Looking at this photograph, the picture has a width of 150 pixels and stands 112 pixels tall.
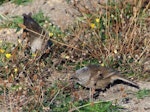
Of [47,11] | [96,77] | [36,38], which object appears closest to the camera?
[96,77]

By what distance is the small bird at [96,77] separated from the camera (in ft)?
22.0

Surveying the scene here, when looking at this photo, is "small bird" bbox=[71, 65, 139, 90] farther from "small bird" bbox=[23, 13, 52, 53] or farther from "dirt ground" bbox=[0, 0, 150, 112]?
"dirt ground" bbox=[0, 0, 150, 112]

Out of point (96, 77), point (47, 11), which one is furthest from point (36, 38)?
point (47, 11)

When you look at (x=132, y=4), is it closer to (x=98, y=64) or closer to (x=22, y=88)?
(x=98, y=64)

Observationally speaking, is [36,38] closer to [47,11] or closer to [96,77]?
[96,77]

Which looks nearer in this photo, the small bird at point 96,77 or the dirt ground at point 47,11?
the small bird at point 96,77

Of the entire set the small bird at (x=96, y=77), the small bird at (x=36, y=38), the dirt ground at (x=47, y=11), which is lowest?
the dirt ground at (x=47, y=11)

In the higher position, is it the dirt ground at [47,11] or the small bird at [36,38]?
the small bird at [36,38]

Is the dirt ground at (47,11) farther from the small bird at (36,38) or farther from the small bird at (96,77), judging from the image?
the small bird at (96,77)

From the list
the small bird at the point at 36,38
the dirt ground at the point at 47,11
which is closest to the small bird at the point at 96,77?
the small bird at the point at 36,38

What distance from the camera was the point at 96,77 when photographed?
22.1 ft

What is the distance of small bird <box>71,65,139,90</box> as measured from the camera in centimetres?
671

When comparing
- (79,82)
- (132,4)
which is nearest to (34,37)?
(79,82)

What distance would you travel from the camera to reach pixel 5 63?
23.0 feet
